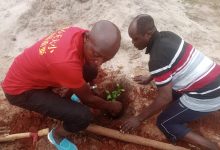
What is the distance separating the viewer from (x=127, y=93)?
12.9 ft

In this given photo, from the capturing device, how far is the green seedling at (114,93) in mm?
3944

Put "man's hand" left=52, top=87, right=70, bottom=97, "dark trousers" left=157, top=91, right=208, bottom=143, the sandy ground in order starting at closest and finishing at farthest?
1. "dark trousers" left=157, top=91, right=208, bottom=143
2. "man's hand" left=52, top=87, right=70, bottom=97
3. the sandy ground

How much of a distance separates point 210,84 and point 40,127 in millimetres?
1756

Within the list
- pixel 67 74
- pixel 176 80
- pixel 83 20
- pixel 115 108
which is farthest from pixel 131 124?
pixel 83 20

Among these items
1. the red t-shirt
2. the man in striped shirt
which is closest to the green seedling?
the man in striped shirt

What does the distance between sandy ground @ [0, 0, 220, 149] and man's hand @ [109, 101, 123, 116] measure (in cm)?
87

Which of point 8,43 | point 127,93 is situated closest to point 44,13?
point 8,43

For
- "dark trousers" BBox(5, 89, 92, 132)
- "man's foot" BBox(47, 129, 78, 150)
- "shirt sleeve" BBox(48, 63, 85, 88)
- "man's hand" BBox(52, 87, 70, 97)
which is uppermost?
"shirt sleeve" BBox(48, 63, 85, 88)

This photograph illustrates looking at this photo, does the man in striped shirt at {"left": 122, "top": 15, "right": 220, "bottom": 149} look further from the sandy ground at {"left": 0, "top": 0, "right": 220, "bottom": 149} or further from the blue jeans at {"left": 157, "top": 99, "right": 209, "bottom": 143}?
the sandy ground at {"left": 0, "top": 0, "right": 220, "bottom": 149}

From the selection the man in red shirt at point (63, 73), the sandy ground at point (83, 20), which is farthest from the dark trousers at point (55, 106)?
the sandy ground at point (83, 20)

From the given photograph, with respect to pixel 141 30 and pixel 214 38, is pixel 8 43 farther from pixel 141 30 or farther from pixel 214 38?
pixel 214 38

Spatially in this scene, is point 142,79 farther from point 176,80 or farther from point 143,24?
point 143,24

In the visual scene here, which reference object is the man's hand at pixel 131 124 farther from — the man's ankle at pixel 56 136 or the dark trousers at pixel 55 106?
the man's ankle at pixel 56 136

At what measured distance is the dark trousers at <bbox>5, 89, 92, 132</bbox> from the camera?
3152 millimetres
